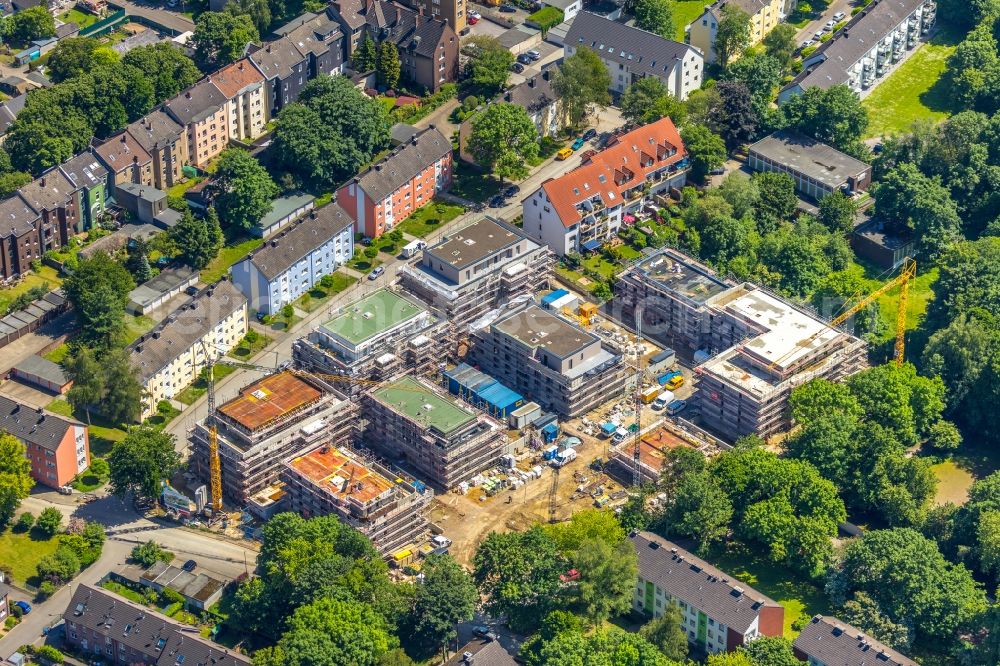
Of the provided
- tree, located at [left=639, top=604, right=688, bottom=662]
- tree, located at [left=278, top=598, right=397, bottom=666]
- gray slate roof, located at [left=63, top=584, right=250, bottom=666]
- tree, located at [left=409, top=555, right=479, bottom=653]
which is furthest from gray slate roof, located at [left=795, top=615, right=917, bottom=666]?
gray slate roof, located at [left=63, top=584, right=250, bottom=666]

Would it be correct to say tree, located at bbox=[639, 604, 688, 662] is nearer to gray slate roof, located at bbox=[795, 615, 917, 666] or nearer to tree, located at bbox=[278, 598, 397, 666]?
gray slate roof, located at bbox=[795, 615, 917, 666]

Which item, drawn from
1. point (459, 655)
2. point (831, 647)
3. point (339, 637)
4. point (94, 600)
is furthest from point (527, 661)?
point (94, 600)

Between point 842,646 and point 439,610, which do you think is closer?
point 842,646

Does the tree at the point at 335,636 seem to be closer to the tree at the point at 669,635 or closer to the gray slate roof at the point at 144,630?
the gray slate roof at the point at 144,630

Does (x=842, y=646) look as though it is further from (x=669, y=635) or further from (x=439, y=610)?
(x=439, y=610)

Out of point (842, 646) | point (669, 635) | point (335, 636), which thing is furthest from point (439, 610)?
point (842, 646)

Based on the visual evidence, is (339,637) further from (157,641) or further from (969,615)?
(969,615)

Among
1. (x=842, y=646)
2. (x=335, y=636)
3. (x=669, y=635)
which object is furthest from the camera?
(x=669, y=635)
